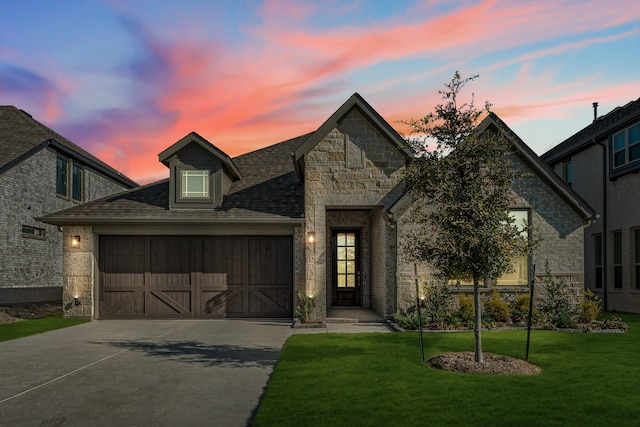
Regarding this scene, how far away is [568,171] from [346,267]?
1303 cm

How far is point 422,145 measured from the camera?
33.3 feet

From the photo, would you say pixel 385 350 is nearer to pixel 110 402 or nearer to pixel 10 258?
pixel 110 402

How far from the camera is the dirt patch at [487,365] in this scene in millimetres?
9359

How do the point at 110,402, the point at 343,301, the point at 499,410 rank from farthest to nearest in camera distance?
1. the point at 343,301
2. the point at 110,402
3. the point at 499,410

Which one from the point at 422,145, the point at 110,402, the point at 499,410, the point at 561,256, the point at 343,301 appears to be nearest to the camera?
the point at 499,410

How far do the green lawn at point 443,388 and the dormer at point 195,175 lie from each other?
304 inches

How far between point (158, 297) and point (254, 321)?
3269mm

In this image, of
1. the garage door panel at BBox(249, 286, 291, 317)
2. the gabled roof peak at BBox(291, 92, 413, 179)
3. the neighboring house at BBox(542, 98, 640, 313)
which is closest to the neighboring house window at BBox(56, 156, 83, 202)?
the garage door panel at BBox(249, 286, 291, 317)

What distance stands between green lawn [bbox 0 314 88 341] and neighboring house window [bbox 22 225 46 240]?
5.00 m

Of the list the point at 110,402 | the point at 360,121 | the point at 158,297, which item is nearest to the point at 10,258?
the point at 158,297

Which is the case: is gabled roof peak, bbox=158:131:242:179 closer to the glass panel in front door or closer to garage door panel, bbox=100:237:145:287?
garage door panel, bbox=100:237:145:287

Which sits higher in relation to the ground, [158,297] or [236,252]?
[236,252]

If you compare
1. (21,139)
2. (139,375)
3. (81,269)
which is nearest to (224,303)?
(81,269)

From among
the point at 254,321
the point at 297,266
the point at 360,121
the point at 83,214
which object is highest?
the point at 360,121
